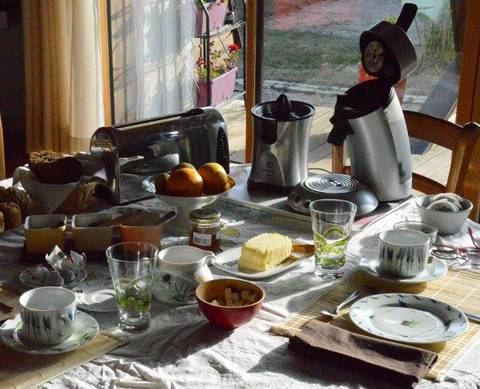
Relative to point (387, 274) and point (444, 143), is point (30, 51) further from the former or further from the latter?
point (387, 274)

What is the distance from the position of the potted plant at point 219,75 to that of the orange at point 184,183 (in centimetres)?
230

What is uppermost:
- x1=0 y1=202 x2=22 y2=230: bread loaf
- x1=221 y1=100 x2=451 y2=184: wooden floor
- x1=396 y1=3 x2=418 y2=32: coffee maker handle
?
x1=396 y1=3 x2=418 y2=32: coffee maker handle

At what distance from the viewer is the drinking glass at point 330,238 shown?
1.42 meters

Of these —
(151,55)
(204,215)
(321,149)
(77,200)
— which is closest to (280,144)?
(204,215)

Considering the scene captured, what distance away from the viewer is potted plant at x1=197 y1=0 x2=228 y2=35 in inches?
148

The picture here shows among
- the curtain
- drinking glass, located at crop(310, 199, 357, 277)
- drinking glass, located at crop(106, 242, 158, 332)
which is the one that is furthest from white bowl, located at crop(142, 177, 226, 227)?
the curtain

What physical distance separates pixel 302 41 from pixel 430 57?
0.62 metres

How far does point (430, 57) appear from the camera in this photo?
121 inches

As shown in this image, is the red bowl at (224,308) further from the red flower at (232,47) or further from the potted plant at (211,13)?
the red flower at (232,47)

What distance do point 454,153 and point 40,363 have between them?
120 centimetres

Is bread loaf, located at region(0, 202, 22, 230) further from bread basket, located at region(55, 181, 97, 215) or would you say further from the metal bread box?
the metal bread box

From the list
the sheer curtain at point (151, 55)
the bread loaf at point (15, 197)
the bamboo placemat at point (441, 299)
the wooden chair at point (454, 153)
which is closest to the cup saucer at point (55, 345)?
the bamboo placemat at point (441, 299)

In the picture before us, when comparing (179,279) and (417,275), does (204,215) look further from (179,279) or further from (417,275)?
(417,275)

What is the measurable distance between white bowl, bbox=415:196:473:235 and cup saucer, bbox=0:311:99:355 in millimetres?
738
